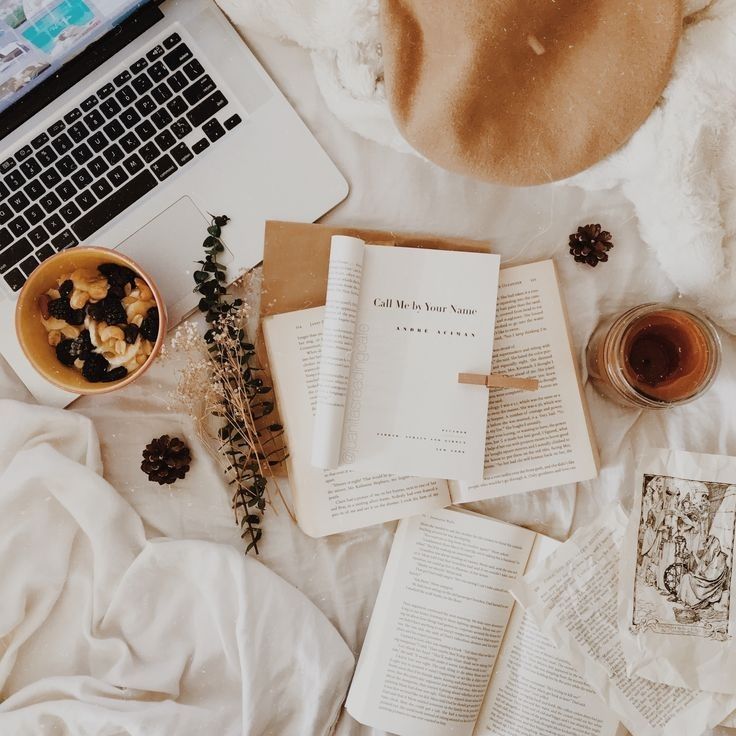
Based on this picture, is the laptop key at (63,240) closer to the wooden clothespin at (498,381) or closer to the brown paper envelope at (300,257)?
the brown paper envelope at (300,257)

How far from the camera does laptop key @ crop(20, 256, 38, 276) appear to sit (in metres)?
0.67

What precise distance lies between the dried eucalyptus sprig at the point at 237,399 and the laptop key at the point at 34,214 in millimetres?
159

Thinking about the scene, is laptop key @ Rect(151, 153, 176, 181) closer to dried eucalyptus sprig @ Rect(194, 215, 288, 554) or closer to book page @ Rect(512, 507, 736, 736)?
dried eucalyptus sprig @ Rect(194, 215, 288, 554)

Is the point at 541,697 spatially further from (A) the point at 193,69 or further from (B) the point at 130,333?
(A) the point at 193,69

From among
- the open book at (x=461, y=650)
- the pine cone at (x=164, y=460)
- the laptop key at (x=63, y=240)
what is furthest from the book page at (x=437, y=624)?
the laptop key at (x=63, y=240)

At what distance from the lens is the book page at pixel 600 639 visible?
Result: 2.41 feet

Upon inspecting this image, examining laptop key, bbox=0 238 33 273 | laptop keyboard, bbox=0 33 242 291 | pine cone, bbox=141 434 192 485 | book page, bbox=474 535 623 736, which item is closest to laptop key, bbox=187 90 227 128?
laptop keyboard, bbox=0 33 242 291

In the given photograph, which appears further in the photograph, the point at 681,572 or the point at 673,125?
the point at 681,572

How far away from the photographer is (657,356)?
28.3 inches

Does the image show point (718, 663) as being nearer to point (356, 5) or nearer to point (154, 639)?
point (154, 639)

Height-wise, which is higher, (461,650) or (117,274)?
(117,274)

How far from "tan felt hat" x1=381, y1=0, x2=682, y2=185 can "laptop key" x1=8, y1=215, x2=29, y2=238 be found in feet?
1.25

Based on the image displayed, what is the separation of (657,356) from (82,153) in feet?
2.07

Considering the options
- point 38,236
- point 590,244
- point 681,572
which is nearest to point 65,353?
point 38,236
